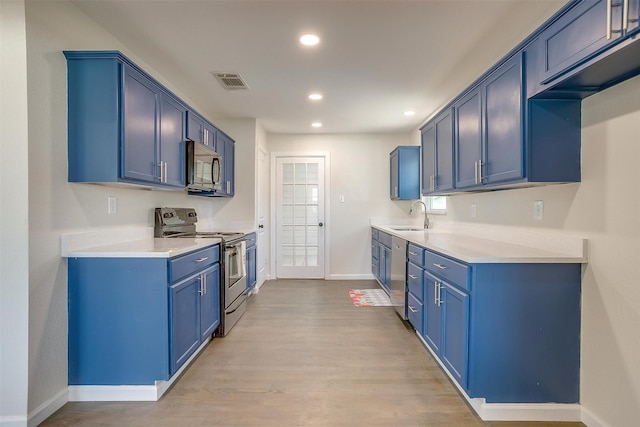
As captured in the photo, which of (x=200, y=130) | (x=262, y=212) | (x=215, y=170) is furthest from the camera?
(x=262, y=212)

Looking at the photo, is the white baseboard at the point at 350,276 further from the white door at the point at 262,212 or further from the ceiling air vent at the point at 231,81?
the ceiling air vent at the point at 231,81

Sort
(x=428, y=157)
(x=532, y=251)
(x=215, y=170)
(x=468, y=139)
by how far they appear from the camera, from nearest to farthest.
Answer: (x=532, y=251)
(x=468, y=139)
(x=428, y=157)
(x=215, y=170)

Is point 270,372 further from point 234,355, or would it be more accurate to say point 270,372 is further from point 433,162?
point 433,162

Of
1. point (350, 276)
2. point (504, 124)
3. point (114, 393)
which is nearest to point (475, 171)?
point (504, 124)

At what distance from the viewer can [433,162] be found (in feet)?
10.6

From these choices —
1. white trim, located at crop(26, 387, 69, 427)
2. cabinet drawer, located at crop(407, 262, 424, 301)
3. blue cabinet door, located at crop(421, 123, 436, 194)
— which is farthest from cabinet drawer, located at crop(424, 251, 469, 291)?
white trim, located at crop(26, 387, 69, 427)

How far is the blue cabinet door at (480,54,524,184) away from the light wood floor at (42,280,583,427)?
146cm

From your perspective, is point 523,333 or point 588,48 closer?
point 588,48

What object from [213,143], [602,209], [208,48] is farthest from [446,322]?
[213,143]

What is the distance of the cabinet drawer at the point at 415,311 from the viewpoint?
2.70 meters

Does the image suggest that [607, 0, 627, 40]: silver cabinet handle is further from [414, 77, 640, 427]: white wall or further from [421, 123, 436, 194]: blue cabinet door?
[421, 123, 436, 194]: blue cabinet door

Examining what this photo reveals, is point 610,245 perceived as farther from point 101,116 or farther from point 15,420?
point 15,420

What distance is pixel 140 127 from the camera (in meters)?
2.22

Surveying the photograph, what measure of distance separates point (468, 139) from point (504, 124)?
0.49m
